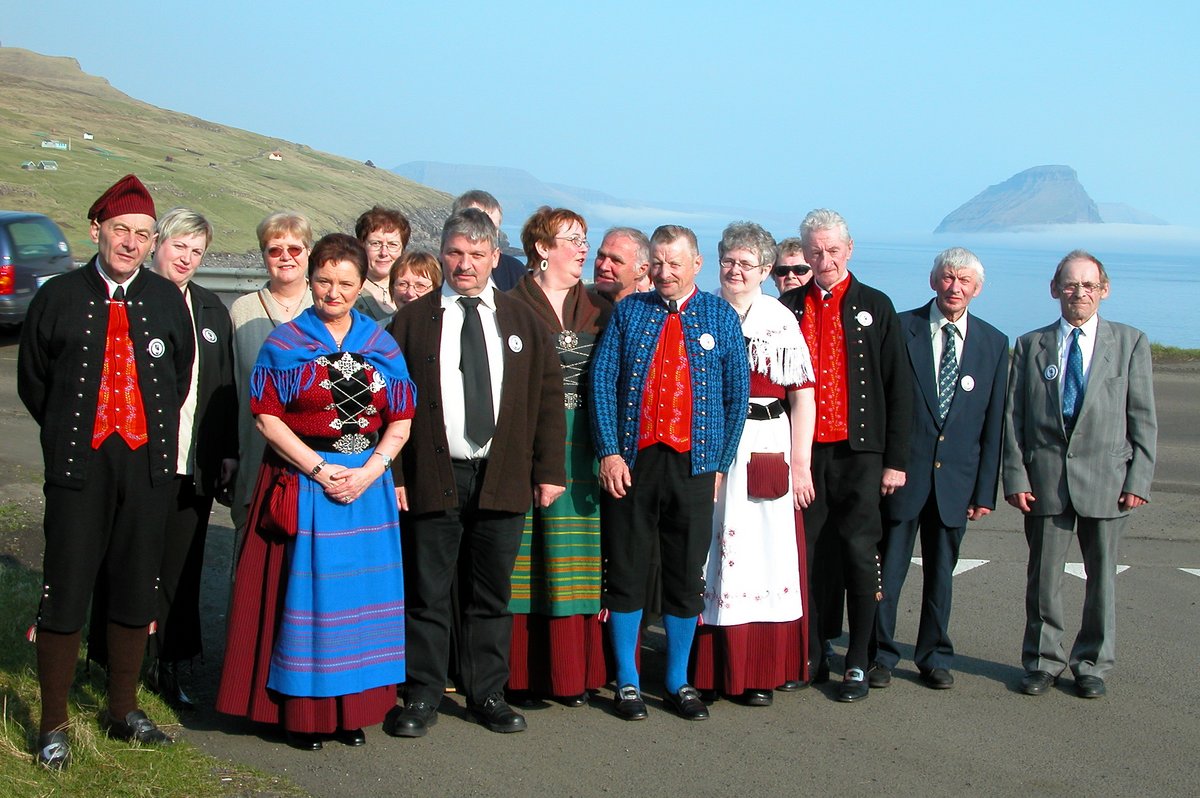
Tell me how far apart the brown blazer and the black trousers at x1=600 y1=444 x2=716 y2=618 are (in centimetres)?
31

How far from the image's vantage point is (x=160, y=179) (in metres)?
62.6

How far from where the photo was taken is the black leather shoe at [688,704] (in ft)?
16.3

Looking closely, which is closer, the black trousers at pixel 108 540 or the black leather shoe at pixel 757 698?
the black trousers at pixel 108 540

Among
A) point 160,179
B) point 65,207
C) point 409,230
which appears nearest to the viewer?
point 409,230

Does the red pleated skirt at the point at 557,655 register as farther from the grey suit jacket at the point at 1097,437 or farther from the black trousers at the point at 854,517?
the grey suit jacket at the point at 1097,437

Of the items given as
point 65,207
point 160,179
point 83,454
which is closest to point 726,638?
point 83,454

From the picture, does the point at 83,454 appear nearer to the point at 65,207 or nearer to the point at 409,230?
the point at 409,230

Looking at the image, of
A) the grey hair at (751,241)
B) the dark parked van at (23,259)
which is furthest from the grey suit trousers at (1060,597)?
the dark parked van at (23,259)

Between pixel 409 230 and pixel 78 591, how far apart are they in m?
2.64

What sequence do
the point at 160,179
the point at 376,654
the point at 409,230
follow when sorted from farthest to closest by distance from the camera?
the point at 160,179
the point at 409,230
the point at 376,654

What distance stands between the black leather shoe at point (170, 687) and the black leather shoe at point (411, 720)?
31.4 inches

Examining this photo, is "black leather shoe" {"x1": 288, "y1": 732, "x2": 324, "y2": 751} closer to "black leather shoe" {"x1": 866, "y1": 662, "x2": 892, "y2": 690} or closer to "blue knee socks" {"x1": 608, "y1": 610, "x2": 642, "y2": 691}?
"blue knee socks" {"x1": 608, "y1": 610, "x2": 642, "y2": 691}

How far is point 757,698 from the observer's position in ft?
16.9

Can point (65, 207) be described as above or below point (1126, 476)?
above
